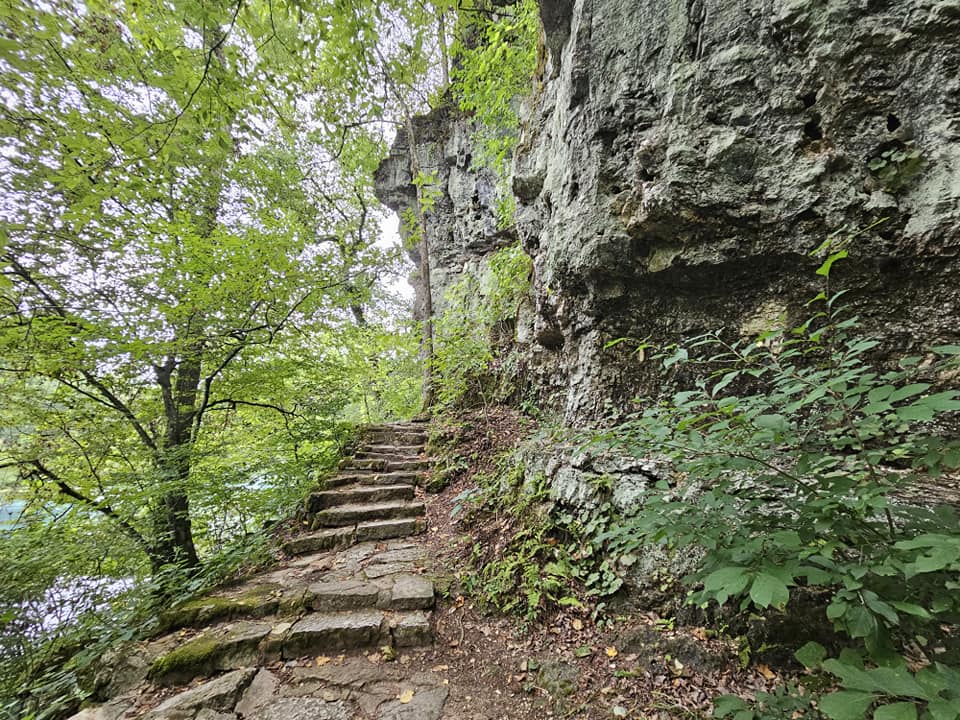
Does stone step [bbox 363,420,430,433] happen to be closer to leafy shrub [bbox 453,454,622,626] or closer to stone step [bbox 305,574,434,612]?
leafy shrub [bbox 453,454,622,626]

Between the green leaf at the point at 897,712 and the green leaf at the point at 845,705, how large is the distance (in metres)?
0.02

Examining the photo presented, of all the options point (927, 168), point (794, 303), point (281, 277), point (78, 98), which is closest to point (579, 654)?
point (794, 303)

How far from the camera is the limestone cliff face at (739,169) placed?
2182 millimetres

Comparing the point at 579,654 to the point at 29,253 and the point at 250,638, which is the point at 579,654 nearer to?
the point at 250,638

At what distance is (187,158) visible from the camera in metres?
5.66

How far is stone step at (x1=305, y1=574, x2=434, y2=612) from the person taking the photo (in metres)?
2.96

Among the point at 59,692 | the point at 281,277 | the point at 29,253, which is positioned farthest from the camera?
the point at 281,277

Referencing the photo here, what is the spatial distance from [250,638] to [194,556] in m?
3.04

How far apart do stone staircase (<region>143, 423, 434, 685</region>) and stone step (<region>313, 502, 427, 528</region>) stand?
0.01 metres

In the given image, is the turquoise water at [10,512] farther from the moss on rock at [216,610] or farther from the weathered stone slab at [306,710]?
the weathered stone slab at [306,710]

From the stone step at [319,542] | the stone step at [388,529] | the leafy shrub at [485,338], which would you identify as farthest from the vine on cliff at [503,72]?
the stone step at [319,542]

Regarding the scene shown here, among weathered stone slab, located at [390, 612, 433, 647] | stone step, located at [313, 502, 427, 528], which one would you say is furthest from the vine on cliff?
weathered stone slab, located at [390, 612, 433, 647]

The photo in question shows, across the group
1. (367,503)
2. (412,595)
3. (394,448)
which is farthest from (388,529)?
(394,448)

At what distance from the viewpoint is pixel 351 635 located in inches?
105
